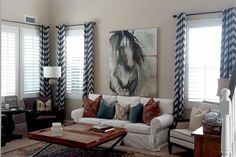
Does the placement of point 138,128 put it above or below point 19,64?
below

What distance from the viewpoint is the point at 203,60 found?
20.2ft

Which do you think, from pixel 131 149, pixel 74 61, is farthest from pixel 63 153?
pixel 74 61

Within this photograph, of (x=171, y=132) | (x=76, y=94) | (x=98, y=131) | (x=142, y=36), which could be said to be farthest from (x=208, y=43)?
(x=76, y=94)

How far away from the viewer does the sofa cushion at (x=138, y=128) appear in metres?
5.81

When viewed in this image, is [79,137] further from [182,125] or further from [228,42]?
[228,42]

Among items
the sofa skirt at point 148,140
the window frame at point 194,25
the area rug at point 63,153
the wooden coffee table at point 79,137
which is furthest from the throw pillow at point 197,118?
the wooden coffee table at point 79,137

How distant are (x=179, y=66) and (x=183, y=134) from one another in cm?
158

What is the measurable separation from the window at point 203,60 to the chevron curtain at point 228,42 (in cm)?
17

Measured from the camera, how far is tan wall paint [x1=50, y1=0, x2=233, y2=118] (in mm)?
6500

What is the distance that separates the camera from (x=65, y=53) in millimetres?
8070

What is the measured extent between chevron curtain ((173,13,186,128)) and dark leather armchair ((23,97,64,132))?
9.36 feet

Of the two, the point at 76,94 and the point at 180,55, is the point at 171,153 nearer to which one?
the point at 180,55

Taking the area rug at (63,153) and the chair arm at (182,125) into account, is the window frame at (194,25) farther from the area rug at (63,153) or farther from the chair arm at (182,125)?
the area rug at (63,153)

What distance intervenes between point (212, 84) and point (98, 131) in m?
2.50
